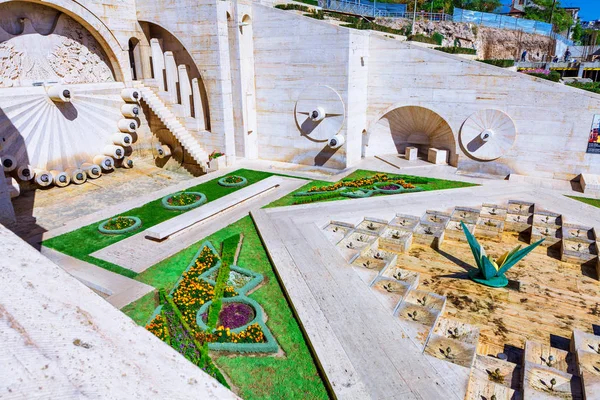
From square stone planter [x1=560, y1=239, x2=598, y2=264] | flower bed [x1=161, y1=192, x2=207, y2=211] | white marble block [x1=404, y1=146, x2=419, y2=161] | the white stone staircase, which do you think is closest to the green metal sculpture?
square stone planter [x1=560, y1=239, x2=598, y2=264]

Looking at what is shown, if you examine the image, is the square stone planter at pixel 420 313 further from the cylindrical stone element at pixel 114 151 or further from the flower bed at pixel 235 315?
the cylindrical stone element at pixel 114 151

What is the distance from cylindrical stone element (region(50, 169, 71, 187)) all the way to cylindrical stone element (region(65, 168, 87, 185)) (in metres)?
0.24

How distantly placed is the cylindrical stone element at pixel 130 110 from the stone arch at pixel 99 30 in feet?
5.19

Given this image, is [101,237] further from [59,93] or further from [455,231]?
[455,231]

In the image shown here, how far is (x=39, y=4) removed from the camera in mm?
17125

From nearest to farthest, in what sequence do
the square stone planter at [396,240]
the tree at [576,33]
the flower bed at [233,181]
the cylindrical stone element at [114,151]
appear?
the square stone planter at [396,240] < the flower bed at [233,181] < the cylindrical stone element at [114,151] < the tree at [576,33]

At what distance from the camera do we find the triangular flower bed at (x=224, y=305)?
794cm

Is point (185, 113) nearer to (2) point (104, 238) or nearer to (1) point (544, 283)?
(2) point (104, 238)

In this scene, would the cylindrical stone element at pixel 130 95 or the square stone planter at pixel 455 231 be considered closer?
the square stone planter at pixel 455 231

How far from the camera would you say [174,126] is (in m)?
20.8

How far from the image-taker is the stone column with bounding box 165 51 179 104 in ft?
68.7

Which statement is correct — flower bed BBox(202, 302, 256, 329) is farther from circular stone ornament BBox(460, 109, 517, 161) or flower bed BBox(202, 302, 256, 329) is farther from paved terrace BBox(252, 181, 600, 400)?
circular stone ornament BBox(460, 109, 517, 161)

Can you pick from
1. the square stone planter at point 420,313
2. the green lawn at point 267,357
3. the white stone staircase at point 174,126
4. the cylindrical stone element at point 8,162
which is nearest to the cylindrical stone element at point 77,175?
the cylindrical stone element at point 8,162

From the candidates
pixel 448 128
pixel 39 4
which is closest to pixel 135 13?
pixel 39 4
